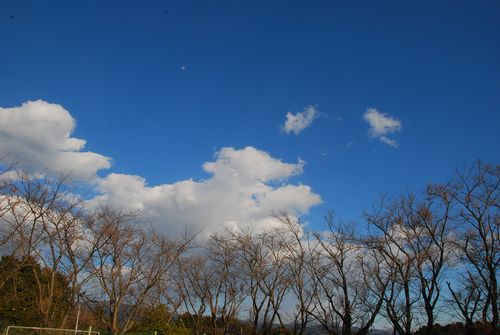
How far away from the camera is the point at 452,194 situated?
25.5 meters

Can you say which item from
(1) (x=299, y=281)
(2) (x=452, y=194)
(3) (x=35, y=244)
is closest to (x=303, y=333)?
(1) (x=299, y=281)

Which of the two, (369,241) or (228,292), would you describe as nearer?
(369,241)

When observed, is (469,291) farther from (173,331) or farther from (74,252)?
(74,252)

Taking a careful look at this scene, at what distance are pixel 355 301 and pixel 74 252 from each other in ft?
63.7

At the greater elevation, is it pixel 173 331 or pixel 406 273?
pixel 406 273

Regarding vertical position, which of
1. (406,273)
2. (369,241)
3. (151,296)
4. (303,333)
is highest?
(369,241)

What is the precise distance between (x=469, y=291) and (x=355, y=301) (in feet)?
24.4

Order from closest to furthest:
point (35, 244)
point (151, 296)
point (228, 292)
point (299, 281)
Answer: point (35, 244) → point (299, 281) → point (151, 296) → point (228, 292)

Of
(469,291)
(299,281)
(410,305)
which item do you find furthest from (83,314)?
(469,291)

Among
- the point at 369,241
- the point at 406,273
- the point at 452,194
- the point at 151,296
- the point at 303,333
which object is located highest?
the point at 452,194

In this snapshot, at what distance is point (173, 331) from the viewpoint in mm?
31172

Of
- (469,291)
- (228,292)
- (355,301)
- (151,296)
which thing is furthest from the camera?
(228,292)

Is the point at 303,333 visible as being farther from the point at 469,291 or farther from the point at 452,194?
the point at 452,194

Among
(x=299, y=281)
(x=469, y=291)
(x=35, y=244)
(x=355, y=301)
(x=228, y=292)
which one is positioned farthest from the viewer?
(x=228, y=292)
